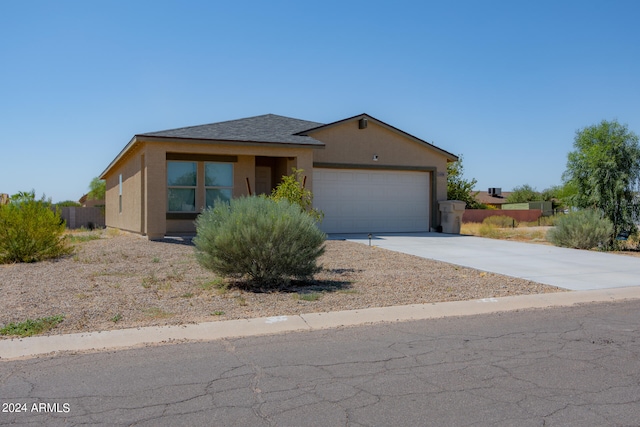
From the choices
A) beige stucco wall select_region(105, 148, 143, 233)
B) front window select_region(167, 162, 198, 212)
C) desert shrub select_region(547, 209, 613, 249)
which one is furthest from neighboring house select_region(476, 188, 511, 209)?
front window select_region(167, 162, 198, 212)

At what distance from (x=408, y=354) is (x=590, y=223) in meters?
14.0

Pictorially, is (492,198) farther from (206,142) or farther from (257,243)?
(257,243)

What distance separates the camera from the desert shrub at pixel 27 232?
13.7 m

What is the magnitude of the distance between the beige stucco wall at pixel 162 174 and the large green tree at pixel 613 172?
9569 mm

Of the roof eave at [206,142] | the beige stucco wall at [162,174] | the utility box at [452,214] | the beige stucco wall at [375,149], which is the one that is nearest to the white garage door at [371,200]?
the beige stucco wall at [375,149]

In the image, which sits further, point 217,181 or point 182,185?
point 217,181

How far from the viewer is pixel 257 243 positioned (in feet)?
32.2

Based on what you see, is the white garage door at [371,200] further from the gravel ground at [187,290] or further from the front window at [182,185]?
the gravel ground at [187,290]

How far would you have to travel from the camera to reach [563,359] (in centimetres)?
601

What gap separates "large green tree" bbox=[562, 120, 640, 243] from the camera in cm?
1817

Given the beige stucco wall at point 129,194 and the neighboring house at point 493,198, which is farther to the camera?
the neighboring house at point 493,198

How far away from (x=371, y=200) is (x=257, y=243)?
1386 centimetres

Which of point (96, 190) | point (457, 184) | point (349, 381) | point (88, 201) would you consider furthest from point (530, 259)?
point (88, 201)

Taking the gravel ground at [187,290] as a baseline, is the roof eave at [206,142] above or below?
above
